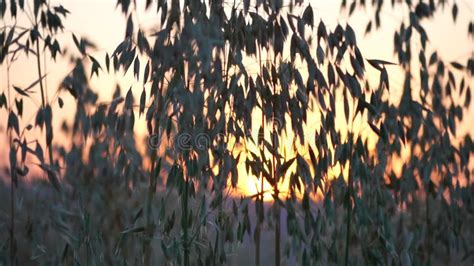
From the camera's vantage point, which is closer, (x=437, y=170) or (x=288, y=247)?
(x=288, y=247)

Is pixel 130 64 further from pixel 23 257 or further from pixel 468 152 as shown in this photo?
pixel 468 152

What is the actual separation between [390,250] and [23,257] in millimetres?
1898

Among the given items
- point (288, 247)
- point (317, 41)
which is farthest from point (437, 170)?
point (317, 41)

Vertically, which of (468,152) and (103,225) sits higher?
(468,152)

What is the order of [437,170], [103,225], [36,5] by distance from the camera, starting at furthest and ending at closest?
[103,225] → [437,170] → [36,5]

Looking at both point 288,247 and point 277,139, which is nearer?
point 277,139

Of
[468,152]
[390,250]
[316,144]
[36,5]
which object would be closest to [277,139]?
[316,144]

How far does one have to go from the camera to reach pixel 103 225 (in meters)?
4.17

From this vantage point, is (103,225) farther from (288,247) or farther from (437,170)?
(437,170)

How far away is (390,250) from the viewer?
296 cm

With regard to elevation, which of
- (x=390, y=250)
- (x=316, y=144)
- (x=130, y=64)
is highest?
(x=130, y=64)

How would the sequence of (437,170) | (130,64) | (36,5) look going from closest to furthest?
(130,64) → (36,5) → (437,170)

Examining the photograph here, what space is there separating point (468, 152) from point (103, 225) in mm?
1907

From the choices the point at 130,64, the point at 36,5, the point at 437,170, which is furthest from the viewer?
the point at 437,170
